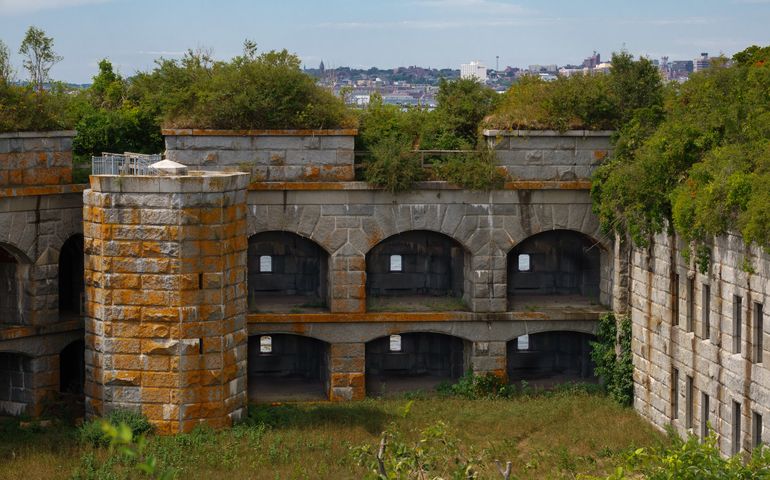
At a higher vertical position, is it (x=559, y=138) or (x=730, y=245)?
(x=559, y=138)

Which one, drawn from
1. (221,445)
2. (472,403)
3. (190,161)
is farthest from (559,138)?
(221,445)

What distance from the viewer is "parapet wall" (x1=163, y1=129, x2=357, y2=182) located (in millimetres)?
32312

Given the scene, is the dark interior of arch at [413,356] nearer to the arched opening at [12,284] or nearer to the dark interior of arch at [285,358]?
the dark interior of arch at [285,358]

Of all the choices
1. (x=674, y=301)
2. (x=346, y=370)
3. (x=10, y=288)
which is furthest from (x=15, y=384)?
(x=674, y=301)

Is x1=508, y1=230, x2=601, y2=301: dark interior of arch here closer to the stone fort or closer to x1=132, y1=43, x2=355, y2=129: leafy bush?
the stone fort

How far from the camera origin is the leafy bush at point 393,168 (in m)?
32.5

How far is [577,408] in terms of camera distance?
31109 mm

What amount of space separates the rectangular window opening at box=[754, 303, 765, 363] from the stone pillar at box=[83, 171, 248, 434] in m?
10.4

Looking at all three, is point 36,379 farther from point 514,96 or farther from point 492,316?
point 514,96

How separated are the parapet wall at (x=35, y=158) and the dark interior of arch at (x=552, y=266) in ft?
38.0

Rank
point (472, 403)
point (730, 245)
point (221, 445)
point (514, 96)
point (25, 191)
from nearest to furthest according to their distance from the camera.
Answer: point (730, 245), point (221, 445), point (25, 191), point (472, 403), point (514, 96)

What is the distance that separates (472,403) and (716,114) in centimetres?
880

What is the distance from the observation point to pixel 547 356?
36.4m

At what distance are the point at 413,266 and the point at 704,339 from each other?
35.7 ft
